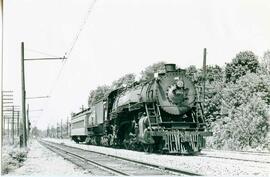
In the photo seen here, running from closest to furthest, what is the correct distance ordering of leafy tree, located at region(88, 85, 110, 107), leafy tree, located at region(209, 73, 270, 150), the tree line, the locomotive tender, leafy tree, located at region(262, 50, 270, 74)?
the locomotive tender → leafy tree, located at region(209, 73, 270, 150) → the tree line → leafy tree, located at region(262, 50, 270, 74) → leafy tree, located at region(88, 85, 110, 107)

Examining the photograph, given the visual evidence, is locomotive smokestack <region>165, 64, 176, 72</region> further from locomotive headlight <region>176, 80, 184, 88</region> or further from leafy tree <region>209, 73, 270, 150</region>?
leafy tree <region>209, 73, 270, 150</region>

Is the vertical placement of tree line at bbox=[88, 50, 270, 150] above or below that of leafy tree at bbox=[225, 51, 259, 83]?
below

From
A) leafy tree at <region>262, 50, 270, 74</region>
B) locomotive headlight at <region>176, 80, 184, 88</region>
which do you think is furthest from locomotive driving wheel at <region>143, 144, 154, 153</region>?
leafy tree at <region>262, 50, 270, 74</region>

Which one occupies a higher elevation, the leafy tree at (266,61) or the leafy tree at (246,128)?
the leafy tree at (266,61)

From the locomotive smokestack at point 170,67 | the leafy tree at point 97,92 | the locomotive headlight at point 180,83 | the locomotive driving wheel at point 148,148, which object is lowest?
the locomotive driving wheel at point 148,148

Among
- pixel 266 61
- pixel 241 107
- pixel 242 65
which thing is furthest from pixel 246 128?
pixel 242 65

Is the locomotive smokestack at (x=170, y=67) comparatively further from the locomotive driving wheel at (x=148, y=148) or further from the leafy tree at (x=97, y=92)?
the leafy tree at (x=97, y=92)

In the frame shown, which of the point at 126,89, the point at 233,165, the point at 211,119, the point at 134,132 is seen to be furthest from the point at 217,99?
the point at 233,165

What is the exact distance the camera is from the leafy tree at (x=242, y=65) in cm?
4366

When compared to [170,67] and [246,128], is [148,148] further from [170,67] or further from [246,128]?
[246,128]

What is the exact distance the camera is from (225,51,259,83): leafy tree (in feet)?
143

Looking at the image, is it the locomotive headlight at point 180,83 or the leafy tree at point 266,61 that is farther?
the leafy tree at point 266,61

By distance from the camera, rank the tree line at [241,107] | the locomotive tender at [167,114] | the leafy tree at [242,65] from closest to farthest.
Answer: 1. the locomotive tender at [167,114]
2. the tree line at [241,107]
3. the leafy tree at [242,65]

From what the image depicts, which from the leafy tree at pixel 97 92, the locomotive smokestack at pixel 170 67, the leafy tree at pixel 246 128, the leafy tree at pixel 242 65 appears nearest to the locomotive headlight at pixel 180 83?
the locomotive smokestack at pixel 170 67
